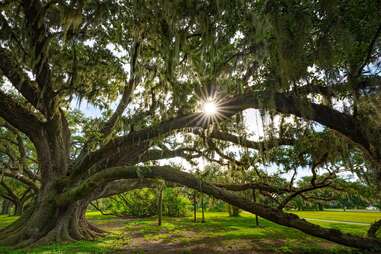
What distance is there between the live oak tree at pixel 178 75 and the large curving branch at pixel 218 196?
29mm

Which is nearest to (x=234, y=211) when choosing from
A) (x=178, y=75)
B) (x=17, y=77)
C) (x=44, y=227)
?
(x=44, y=227)

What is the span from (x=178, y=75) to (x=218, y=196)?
3.63 m

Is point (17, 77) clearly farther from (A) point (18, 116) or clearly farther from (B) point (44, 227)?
(B) point (44, 227)

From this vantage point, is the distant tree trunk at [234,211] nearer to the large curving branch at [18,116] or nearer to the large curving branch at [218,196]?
the large curving branch at [218,196]

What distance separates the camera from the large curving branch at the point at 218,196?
20.2 ft

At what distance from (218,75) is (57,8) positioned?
4.20 meters

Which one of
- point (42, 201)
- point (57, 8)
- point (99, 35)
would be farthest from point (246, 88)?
point (42, 201)

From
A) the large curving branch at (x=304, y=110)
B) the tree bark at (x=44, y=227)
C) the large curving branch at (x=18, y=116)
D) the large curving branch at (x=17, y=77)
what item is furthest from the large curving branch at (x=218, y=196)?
the large curving branch at (x=17, y=77)

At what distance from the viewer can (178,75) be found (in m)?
7.77

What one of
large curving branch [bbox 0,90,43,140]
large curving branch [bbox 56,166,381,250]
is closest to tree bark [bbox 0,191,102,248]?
large curving branch [bbox 56,166,381,250]

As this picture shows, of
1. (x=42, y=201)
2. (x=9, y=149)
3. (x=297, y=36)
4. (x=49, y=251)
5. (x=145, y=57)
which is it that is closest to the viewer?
A: (x=297, y=36)

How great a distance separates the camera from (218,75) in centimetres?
588

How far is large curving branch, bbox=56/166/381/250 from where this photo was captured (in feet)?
20.2

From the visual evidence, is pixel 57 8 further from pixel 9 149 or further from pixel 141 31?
pixel 9 149
